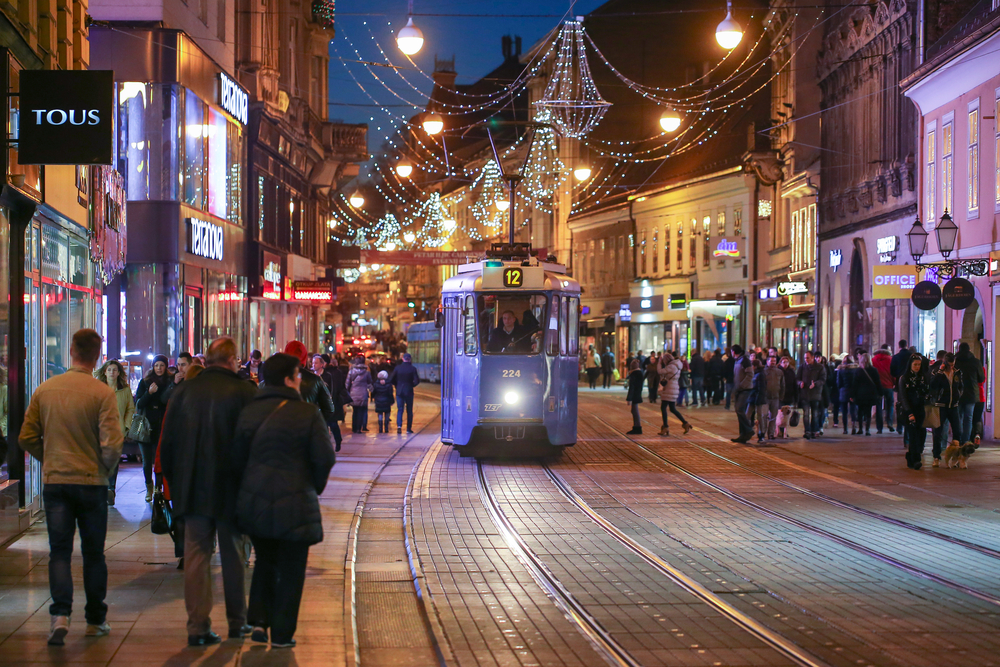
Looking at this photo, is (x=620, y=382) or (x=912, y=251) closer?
(x=912, y=251)

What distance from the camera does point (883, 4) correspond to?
112 feet

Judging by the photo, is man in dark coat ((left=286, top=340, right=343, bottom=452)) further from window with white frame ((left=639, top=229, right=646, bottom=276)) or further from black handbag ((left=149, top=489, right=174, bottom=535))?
window with white frame ((left=639, top=229, right=646, bottom=276))

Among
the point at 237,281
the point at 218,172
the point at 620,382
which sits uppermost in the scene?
the point at 218,172

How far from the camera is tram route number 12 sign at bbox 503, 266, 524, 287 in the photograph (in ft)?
67.8

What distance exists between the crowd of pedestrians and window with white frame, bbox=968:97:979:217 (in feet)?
71.6

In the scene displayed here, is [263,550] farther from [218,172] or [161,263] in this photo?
[218,172]

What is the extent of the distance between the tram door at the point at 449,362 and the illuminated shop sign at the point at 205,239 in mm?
9631

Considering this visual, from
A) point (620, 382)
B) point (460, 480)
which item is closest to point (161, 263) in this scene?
point (460, 480)

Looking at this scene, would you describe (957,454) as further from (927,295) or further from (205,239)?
(205,239)

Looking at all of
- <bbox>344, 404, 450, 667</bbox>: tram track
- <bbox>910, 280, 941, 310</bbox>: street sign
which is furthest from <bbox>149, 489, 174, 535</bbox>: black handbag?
<bbox>910, 280, 941, 310</bbox>: street sign

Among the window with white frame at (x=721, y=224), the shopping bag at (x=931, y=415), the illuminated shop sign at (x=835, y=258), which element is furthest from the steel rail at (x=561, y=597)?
the window with white frame at (x=721, y=224)

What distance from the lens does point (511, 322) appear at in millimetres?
20672

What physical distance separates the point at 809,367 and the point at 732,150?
92.9ft

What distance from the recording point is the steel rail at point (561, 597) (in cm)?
770
